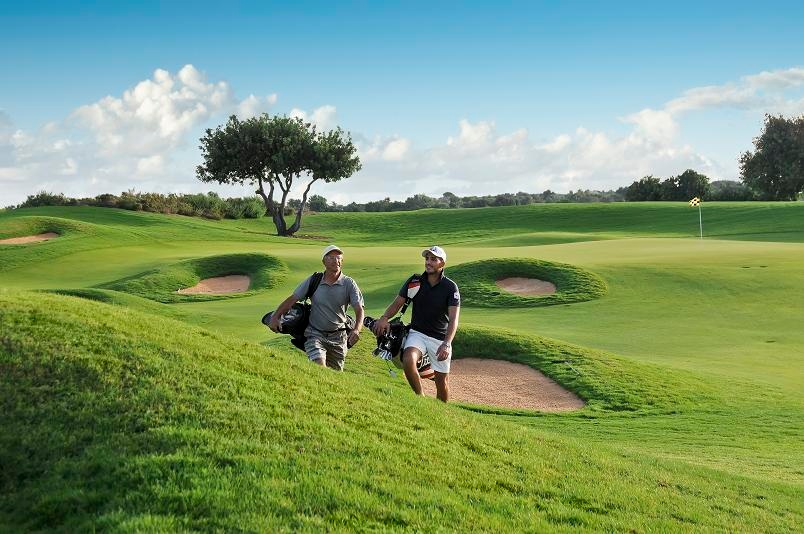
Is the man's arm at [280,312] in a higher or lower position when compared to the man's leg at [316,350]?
higher

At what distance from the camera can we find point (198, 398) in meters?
→ 8.05

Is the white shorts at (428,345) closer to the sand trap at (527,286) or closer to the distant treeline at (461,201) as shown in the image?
the sand trap at (527,286)

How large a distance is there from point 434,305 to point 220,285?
26.8 m

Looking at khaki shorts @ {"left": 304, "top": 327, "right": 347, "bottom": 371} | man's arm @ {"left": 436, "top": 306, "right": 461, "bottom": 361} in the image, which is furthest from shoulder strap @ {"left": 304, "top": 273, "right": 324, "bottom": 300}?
man's arm @ {"left": 436, "top": 306, "right": 461, "bottom": 361}

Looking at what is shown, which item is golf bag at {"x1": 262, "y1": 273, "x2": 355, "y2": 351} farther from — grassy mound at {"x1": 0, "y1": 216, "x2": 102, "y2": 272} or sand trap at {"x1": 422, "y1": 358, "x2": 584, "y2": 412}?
A: grassy mound at {"x1": 0, "y1": 216, "x2": 102, "y2": 272}

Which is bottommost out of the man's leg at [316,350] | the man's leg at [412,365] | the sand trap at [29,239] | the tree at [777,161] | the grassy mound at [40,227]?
A: the man's leg at [412,365]

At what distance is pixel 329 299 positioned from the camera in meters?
11.8

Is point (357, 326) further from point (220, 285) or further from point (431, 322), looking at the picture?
point (220, 285)

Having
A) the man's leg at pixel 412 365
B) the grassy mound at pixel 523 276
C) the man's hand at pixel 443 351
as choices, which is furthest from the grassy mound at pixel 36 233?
the man's hand at pixel 443 351

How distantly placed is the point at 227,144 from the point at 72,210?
549 inches

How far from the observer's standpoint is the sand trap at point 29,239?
5154 centimetres

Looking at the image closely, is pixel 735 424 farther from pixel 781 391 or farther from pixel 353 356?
pixel 353 356

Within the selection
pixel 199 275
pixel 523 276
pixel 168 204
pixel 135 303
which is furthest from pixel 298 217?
pixel 135 303

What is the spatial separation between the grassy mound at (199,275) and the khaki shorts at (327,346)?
2322cm
